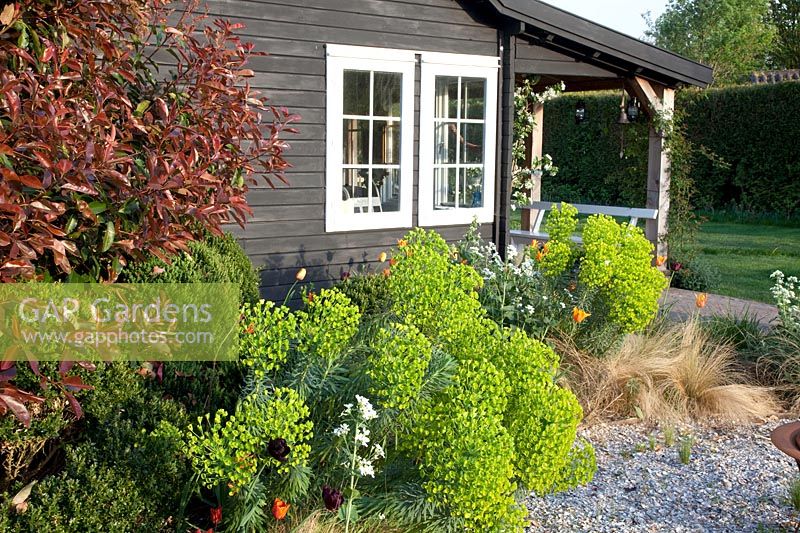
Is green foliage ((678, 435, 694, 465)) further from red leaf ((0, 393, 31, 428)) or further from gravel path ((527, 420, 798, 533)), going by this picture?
red leaf ((0, 393, 31, 428))

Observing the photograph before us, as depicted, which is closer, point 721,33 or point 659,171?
point 659,171

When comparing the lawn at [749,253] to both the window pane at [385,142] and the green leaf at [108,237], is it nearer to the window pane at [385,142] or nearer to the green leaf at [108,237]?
the window pane at [385,142]

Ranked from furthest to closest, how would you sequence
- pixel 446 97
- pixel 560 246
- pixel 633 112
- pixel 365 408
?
pixel 633 112 → pixel 446 97 → pixel 560 246 → pixel 365 408

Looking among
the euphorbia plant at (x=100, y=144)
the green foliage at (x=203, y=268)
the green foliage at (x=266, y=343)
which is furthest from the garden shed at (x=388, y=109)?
the green foliage at (x=266, y=343)

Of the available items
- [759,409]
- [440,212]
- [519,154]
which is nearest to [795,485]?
[759,409]

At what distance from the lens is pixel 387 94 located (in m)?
7.30

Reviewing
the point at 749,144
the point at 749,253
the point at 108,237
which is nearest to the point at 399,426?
the point at 108,237

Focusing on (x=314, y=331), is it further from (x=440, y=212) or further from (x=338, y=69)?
(x=440, y=212)

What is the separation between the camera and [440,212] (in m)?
7.76

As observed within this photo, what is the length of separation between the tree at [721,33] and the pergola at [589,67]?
13.2m

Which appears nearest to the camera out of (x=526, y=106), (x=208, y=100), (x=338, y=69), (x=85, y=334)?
(x=85, y=334)

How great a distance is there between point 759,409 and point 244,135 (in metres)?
3.52

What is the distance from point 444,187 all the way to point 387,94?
1054 millimetres

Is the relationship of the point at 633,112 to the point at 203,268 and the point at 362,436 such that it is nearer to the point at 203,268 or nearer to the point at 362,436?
the point at 203,268
